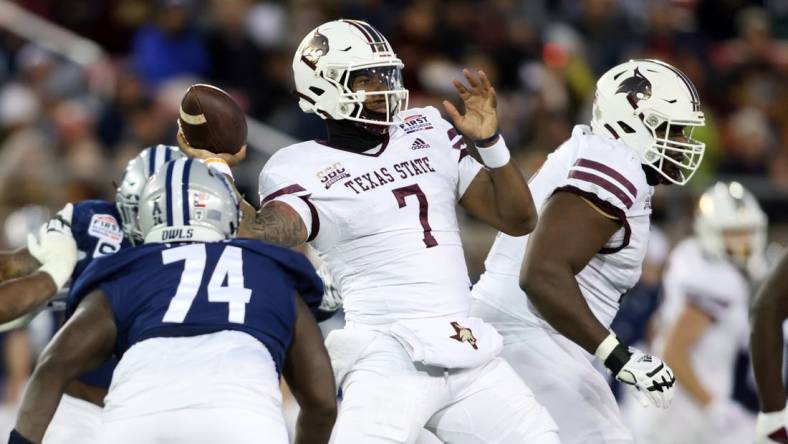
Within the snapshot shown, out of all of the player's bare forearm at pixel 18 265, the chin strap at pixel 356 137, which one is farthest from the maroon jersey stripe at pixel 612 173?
the player's bare forearm at pixel 18 265

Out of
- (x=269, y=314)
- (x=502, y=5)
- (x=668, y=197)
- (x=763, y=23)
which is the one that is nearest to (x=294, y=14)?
(x=502, y=5)

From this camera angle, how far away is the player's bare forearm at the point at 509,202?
4.43 metres

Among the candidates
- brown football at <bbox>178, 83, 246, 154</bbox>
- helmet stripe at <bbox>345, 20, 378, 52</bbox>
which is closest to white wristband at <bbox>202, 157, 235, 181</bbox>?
brown football at <bbox>178, 83, 246, 154</bbox>

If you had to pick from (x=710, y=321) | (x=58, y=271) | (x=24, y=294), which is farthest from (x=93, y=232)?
(x=710, y=321)

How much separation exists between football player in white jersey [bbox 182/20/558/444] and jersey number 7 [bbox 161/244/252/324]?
565 mm

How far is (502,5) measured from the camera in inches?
468

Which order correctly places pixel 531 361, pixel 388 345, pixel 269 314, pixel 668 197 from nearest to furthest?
pixel 269 314, pixel 388 345, pixel 531 361, pixel 668 197

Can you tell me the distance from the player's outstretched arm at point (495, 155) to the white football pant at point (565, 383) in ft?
1.47

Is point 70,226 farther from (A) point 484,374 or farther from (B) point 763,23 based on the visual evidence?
(B) point 763,23

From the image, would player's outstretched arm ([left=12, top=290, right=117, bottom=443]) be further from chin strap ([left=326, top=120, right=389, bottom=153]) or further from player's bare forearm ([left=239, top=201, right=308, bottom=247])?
chin strap ([left=326, top=120, right=389, bottom=153])

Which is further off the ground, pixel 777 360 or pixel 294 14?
pixel 777 360

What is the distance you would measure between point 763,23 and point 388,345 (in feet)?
29.5

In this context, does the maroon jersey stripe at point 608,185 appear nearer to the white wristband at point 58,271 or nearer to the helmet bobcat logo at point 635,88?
the helmet bobcat logo at point 635,88

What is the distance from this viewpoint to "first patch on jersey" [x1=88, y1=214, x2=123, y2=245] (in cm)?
461
